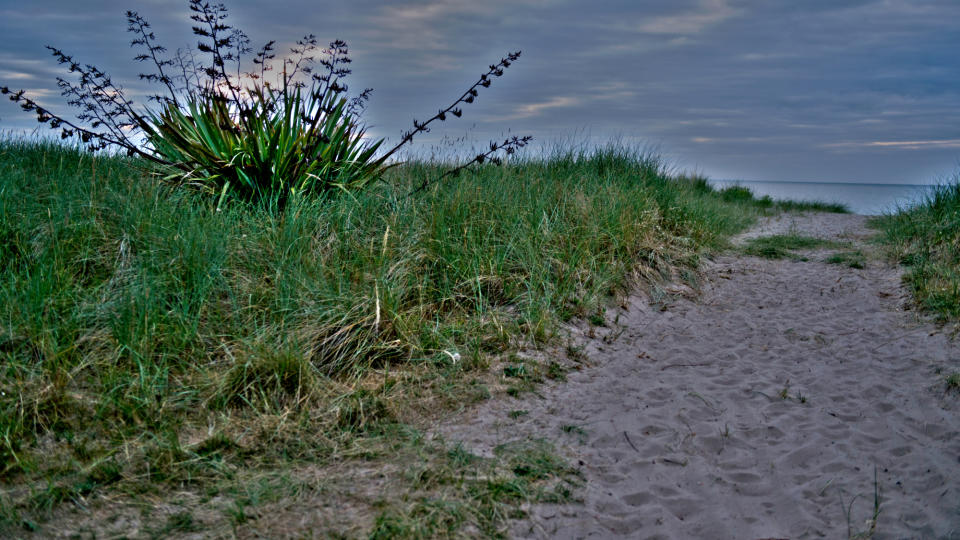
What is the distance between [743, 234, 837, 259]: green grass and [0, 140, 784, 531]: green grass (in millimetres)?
3150

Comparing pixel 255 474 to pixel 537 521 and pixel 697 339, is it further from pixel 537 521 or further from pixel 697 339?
pixel 697 339

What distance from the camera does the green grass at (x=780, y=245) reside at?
31.5ft

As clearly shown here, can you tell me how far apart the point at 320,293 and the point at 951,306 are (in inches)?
230

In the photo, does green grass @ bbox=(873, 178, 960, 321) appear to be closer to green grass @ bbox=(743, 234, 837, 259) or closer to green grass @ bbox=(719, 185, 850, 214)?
green grass @ bbox=(743, 234, 837, 259)

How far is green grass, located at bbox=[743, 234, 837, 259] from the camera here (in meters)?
9.60

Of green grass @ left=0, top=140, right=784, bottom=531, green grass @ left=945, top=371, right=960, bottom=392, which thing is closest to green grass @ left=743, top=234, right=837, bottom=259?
green grass @ left=0, top=140, right=784, bottom=531

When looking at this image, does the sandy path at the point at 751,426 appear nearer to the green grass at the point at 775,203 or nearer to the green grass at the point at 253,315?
the green grass at the point at 253,315

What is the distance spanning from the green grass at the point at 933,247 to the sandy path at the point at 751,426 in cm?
34

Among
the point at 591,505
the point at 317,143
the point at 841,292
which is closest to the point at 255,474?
the point at 591,505

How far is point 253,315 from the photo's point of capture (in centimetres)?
452

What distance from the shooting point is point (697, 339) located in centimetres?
566

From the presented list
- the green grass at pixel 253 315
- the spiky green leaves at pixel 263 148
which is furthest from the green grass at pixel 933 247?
the spiky green leaves at pixel 263 148

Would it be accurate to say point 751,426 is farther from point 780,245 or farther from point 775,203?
point 775,203

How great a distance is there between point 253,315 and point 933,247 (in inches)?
323
